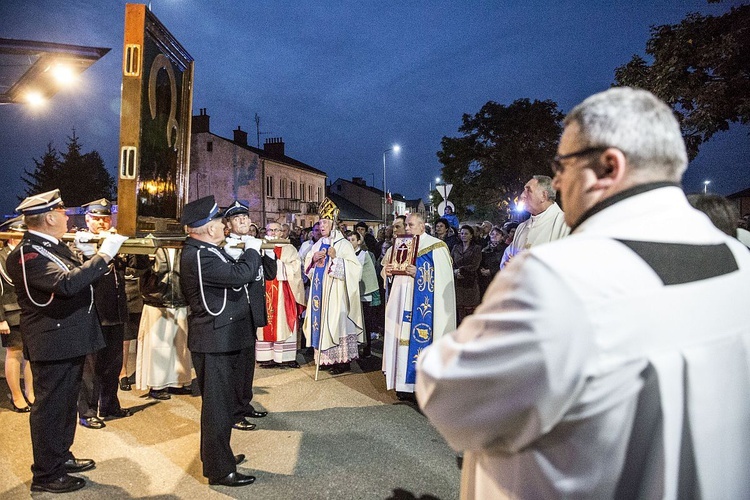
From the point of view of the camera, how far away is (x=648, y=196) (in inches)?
49.7

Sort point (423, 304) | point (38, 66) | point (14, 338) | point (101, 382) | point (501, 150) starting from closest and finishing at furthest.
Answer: point (101, 382)
point (14, 338)
point (423, 304)
point (38, 66)
point (501, 150)

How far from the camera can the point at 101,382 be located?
18.3 feet

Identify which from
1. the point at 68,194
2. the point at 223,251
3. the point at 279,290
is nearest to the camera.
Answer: the point at 223,251

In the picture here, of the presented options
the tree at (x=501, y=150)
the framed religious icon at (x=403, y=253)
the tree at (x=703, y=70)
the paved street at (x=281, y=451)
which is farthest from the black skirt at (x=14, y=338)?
the tree at (x=501, y=150)

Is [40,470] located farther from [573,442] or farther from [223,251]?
[573,442]

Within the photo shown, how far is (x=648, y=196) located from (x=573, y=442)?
25.3 inches

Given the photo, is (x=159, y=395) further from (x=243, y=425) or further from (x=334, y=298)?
(x=334, y=298)

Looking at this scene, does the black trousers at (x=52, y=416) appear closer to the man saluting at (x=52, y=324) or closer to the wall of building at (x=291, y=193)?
the man saluting at (x=52, y=324)

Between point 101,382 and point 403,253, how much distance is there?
3.80 metres

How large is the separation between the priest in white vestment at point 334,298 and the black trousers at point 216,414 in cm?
316

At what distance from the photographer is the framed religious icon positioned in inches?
240

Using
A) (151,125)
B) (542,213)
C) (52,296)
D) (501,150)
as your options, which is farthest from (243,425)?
Result: (501,150)

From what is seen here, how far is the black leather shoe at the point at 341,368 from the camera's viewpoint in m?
7.44

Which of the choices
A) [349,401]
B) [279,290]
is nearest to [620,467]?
[349,401]
